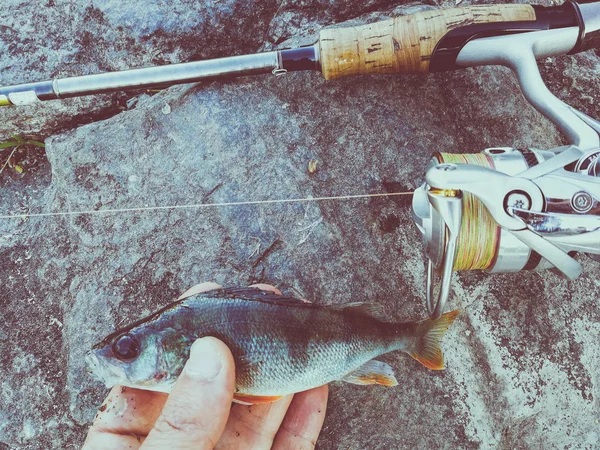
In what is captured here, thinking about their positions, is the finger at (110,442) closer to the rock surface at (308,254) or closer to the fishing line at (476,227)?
the rock surface at (308,254)

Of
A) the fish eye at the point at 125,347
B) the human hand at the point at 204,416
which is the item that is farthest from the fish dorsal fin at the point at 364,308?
the fish eye at the point at 125,347

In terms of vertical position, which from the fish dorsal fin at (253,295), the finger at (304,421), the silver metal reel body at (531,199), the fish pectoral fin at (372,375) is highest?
the silver metal reel body at (531,199)

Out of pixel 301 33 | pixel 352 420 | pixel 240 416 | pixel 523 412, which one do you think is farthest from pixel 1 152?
pixel 523 412

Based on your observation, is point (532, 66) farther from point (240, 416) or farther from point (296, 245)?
point (240, 416)

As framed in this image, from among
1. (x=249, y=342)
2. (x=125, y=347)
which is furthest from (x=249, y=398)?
(x=125, y=347)

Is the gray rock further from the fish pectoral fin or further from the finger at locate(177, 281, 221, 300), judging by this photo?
the fish pectoral fin

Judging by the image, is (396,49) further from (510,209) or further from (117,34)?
(117,34)
